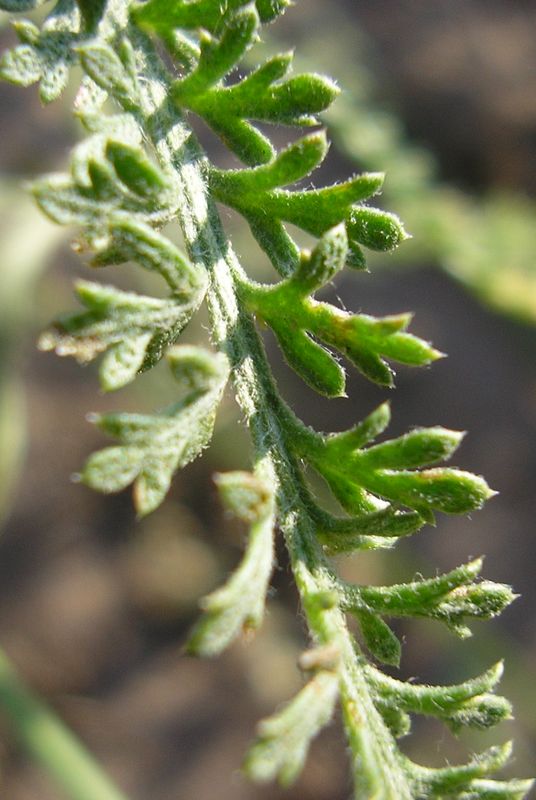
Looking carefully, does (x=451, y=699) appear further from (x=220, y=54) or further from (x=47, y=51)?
(x=47, y=51)

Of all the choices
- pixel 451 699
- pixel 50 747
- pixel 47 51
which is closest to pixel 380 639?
pixel 451 699

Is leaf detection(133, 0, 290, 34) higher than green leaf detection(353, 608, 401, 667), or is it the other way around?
leaf detection(133, 0, 290, 34)

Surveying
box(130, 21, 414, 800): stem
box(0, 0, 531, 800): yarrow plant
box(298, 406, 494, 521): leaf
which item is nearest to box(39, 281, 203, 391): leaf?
box(0, 0, 531, 800): yarrow plant

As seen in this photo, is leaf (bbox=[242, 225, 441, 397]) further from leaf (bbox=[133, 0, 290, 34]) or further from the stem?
leaf (bbox=[133, 0, 290, 34])

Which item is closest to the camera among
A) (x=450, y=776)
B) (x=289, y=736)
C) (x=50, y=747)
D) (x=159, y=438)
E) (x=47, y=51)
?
(x=289, y=736)

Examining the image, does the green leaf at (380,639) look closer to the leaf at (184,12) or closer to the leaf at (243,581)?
the leaf at (243,581)

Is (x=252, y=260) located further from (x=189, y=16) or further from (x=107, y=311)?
(x=107, y=311)
